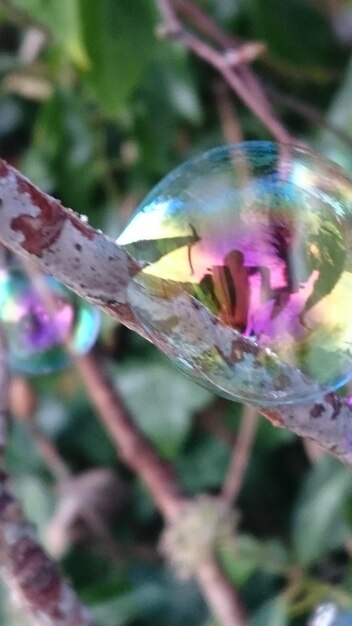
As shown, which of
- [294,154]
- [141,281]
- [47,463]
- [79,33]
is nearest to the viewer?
[141,281]

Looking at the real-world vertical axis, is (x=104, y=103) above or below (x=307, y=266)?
above

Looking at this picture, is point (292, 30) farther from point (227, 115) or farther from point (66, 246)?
point (66, 246)

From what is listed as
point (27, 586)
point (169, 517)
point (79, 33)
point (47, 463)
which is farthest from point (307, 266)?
point (47, 463)

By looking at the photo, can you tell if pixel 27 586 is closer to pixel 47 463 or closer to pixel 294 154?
pixel 294 154

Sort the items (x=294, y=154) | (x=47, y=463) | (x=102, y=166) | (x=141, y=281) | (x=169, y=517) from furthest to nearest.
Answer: (x=47, y=463)
(x=102, y=166)
(x=169, y=517)
(x=294, y=154)
(x=141, y=281)

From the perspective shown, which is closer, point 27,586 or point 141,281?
point 141,281

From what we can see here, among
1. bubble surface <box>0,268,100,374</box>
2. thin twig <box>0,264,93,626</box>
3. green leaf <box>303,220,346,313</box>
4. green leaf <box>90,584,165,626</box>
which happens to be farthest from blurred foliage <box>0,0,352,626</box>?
green leaf <box>303,220,346,313</box>

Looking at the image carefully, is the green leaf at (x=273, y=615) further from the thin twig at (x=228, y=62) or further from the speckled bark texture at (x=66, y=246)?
the speckled bark texture at (x=66, y=246)

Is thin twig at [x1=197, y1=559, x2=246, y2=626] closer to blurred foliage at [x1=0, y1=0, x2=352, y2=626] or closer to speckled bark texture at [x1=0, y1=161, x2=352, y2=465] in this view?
blurred foliage at [x1=0, y1=0, x2=352, y2=626]
